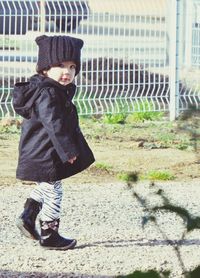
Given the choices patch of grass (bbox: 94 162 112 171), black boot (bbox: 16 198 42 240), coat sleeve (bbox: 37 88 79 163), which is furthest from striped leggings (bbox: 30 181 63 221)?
patch of grass (bbox: 94 162 112 171)

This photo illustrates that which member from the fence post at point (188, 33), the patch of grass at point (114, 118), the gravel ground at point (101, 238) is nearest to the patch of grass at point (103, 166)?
the gravel ground at point (101, 238)

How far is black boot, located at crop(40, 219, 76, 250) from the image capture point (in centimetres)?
684

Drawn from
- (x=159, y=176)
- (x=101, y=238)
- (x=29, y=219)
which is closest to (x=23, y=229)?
(x=29, y=219)

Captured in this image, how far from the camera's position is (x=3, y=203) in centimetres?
831

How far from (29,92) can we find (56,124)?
1.04 feet

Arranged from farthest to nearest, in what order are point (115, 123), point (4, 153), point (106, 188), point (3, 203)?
1. point (115, 123)
2. point (4, 153)
3. point (106, 188)
4. point (3, 203)

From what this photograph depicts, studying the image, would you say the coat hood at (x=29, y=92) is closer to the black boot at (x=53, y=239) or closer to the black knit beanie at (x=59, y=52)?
the black knit beanie at (x=59, y=52)

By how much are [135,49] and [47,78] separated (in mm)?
6539

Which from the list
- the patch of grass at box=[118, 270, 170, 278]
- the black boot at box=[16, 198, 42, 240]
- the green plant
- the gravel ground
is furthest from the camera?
the green plant

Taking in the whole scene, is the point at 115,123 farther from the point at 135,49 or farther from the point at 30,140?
the point at 30,140

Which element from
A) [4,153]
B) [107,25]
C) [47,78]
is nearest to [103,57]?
[107,25]

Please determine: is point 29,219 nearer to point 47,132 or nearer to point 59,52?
point 47,132

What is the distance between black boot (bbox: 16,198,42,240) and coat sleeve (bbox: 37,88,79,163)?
1.62 feet

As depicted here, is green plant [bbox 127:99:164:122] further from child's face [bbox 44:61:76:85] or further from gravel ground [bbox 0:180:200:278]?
child's face [bbox 44:61:76:85]
